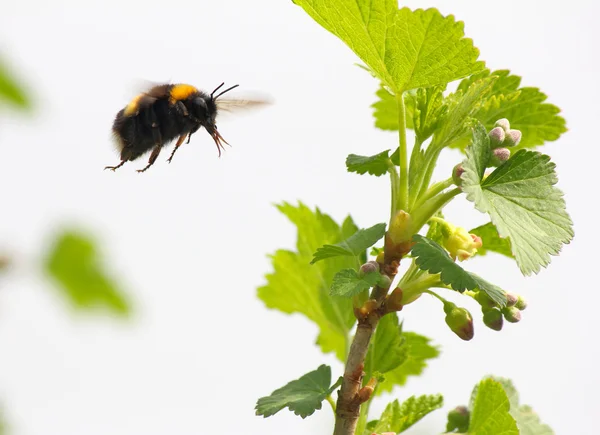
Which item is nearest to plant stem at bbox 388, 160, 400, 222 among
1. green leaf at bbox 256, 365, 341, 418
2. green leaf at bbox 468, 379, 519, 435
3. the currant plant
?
the currant plant

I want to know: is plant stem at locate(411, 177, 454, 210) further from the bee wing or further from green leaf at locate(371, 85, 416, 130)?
the bee wing

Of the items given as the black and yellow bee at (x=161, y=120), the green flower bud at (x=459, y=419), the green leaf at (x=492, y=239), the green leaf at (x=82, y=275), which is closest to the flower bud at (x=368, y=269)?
the green leaf at (x=492, y=239)

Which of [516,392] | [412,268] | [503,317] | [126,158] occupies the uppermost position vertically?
[126,158]

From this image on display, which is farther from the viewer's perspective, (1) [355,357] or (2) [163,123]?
(2) [163,123]

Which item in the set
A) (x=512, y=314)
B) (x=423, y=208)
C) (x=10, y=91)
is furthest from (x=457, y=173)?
(x=10, y=91)

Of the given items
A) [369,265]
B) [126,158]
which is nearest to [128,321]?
[369,265]

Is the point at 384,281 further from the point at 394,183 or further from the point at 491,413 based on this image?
the point at 491,413

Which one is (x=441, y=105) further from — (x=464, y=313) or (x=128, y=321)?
(x=128, y=321)
